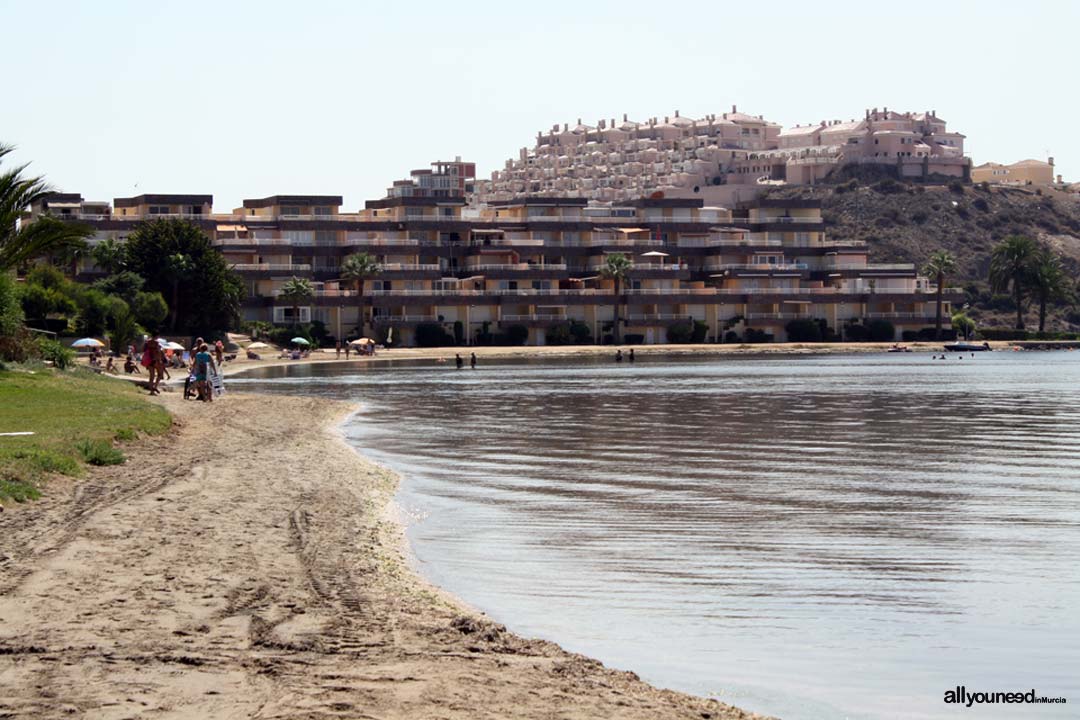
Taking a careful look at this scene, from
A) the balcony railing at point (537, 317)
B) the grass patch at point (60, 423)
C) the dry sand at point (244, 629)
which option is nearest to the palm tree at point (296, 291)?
the balcony railing at point (537, 317)

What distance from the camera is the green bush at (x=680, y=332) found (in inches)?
5763

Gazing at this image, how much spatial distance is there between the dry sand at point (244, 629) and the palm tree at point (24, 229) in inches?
1022

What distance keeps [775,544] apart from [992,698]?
7.94 m

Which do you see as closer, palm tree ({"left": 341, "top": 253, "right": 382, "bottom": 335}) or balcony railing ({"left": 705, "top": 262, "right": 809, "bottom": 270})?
palm tree ({"left": 341, "top": 253, "right": 382, "bottom": 335})

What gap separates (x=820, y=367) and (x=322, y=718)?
96.9 meters

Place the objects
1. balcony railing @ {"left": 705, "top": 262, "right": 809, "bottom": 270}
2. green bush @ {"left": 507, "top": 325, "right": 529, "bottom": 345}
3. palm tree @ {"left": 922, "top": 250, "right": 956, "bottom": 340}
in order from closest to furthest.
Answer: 1. green bush @ {"left": 507, "top": 325, "right": 529, "bottom": 345}
2. palm tree @ {"left": 922, "top": 250, "right": 956, "bottom": 340}
3. balcony railing @ {"left": 705, "top": 262, "right": 809, "bottom": 270}

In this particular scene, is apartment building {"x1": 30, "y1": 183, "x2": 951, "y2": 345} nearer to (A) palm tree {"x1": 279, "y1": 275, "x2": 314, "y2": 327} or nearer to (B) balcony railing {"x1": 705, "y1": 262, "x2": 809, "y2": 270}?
(B) balcony railing {"x1": 705, "y1": 262, "x2": 809, "y2": 270}

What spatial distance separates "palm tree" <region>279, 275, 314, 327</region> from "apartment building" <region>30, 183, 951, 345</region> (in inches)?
68.2

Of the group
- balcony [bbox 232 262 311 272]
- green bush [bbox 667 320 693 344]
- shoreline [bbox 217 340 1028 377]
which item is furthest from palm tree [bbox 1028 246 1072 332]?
balcony [bbox 232 262 311 272]

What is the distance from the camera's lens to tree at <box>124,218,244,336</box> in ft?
360

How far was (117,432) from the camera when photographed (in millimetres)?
30172

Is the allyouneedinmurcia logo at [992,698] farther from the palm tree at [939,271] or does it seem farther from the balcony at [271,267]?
the palm tree at [939,271]

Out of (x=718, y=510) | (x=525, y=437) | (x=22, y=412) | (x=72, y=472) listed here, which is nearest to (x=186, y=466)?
(x=72, y=472)

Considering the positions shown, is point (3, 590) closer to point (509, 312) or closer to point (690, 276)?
point (509, 312)
